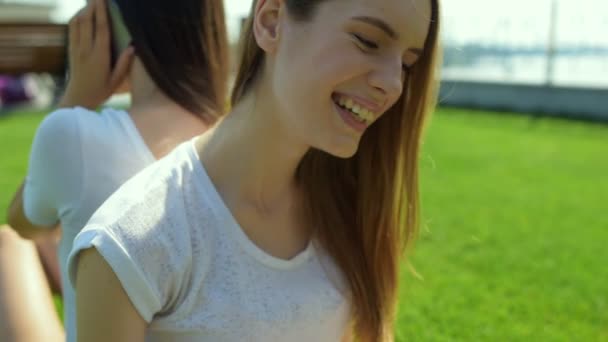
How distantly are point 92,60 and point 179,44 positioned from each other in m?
0.26

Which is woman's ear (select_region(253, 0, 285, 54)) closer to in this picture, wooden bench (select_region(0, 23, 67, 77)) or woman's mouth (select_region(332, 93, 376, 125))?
woman's mouth (select_region(332, 93, 376, 125))

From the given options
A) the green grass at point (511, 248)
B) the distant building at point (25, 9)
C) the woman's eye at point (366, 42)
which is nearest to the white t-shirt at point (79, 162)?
the woman's eye at point (366, 42)

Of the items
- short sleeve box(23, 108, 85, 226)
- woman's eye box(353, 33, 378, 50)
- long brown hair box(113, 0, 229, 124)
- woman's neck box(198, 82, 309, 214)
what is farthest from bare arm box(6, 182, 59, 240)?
woman's eye box(353, 33, 378, 50)

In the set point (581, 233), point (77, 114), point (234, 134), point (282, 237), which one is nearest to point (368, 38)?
point (234, 134)

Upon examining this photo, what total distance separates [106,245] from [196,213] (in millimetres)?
203

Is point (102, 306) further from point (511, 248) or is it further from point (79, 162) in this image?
point (511, 248)

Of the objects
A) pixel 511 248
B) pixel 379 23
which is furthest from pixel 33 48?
pixel 511 248

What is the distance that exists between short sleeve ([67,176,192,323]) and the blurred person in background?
452mm

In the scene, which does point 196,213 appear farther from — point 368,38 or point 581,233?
point 581,233

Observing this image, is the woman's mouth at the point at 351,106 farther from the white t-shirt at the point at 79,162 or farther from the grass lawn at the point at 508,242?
the grass lawn at the point at 508,242

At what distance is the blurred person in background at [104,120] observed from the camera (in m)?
1.81

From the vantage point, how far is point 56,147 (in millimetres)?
1784

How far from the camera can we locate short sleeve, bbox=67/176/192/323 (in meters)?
1.30

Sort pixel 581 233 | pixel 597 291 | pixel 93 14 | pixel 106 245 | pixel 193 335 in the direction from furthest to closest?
pixel 581 233 → pixel 597 291 → pixel 93 14 → pixel 193 335 → pixel 106 245
